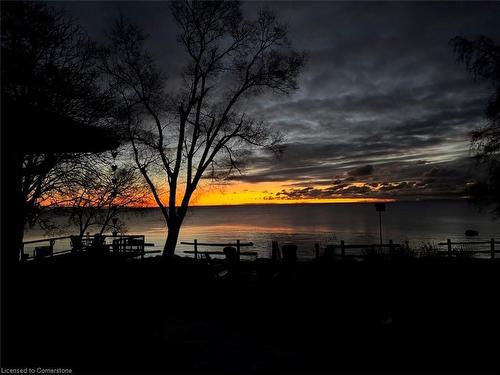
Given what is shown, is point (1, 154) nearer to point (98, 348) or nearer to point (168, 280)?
point (98, 348)

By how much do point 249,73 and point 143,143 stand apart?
7.00 metres

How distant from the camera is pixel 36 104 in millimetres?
5609

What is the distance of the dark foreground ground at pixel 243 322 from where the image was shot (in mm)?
5461

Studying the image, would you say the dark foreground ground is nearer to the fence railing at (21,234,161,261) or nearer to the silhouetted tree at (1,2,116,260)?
the silhouetted tree at (1,2,116,260)

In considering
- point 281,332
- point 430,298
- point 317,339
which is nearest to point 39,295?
point 281,332

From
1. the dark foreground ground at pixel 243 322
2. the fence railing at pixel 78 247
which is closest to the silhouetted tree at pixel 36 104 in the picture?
the dark foreground ground at pixel 243 322

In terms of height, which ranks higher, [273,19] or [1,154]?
[273,19]

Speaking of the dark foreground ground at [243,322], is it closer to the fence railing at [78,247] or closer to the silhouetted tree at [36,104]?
the silhouetted tree at [36,104]

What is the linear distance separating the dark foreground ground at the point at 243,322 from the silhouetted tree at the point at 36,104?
1841mm

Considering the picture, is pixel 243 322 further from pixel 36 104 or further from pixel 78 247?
pixel 78 247

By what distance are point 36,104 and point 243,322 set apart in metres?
6.43

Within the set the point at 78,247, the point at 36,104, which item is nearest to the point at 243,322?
the point at 36,104

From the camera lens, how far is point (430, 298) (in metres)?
9.27

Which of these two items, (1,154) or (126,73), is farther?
(126,73)
